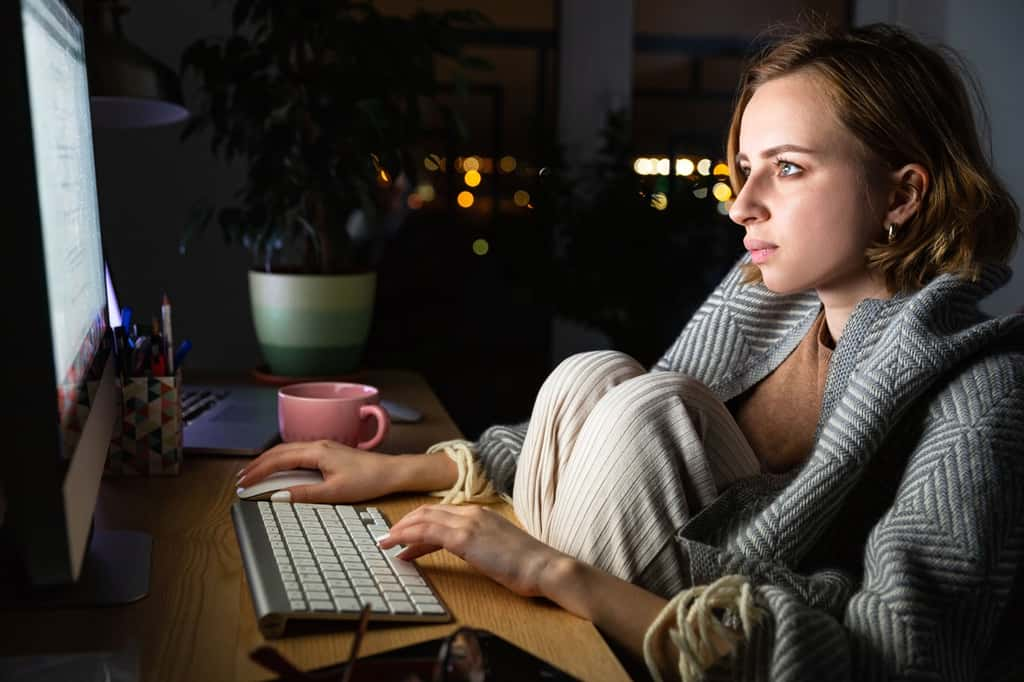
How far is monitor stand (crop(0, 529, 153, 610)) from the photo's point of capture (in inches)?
28.5

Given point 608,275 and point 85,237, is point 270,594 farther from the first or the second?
point 608,275

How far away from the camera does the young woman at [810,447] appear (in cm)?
71

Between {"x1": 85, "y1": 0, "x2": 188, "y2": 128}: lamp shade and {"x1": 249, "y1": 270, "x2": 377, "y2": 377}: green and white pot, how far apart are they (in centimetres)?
35

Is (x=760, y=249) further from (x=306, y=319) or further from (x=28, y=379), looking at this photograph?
(x=306, y=319)

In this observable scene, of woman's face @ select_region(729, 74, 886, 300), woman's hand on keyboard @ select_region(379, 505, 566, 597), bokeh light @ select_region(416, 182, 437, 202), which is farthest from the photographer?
bokeh light @ select_region(416, 182, 437, 202)

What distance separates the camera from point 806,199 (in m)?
1.01

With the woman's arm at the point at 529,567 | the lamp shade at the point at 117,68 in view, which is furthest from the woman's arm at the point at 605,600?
the lamp shade at the point at 117,68

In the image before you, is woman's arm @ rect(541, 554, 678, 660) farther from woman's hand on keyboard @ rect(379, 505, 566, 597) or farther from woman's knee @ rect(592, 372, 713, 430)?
woman's knee @ rect(592, 372, 713, 430)

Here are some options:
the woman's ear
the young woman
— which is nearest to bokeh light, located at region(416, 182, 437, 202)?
the young woman

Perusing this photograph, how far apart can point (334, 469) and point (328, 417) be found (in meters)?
0.14

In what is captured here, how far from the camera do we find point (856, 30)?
44.3 inches

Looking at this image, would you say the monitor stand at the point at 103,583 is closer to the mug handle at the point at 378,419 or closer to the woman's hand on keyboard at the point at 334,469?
the woman's hand on keyboard at the point at 334,469

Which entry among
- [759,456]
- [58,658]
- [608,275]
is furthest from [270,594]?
[608,275]

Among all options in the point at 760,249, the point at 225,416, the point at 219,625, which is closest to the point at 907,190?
the point at 760,249
